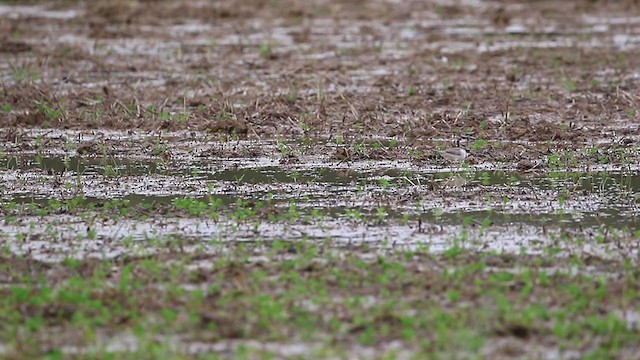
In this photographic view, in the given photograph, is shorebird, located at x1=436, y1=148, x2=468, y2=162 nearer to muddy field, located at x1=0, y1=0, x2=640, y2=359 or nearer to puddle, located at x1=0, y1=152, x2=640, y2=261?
muddy field, located at x1=0, y1=0, x2=640, y2=359

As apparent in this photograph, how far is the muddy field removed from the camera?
7508mm

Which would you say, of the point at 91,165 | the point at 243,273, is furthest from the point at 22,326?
the point at 91,165

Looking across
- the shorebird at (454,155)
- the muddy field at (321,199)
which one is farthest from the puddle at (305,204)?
the shorebird at (454,155)

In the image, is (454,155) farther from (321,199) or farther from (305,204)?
(305,204)

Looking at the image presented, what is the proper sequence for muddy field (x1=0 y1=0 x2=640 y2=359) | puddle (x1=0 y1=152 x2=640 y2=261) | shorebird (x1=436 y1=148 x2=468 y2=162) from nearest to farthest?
muddy field (x1=0 y1=0 x2=640 y2=359)
puddle (x1=0 y1=152 x2=640 y2=261)
shorebird (x1=436 y1=148 x2=468 y2=162)

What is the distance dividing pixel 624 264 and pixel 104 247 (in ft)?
12.1

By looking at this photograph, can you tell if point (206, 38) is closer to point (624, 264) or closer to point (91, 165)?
point (91, 165)

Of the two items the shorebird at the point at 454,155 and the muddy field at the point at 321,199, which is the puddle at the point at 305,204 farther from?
the shorebird at the point at 454,155

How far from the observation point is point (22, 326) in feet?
25.1

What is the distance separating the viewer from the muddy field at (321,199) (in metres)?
7.51

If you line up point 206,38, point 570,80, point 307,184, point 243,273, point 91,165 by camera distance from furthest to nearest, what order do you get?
point 206,38, point 570,80, point 91,165, point 307,184, point 243,273

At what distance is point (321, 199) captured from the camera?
11172mm

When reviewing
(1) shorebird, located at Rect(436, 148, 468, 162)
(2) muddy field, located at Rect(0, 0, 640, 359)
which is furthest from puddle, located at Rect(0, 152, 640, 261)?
(1) shorebird, located at Rect(436, 148, 468, 162)

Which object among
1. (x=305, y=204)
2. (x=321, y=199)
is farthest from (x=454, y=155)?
(x=305, y=204)
